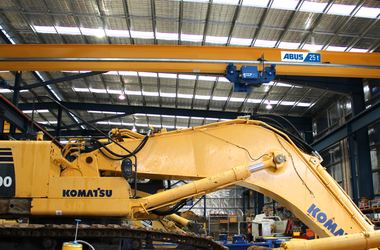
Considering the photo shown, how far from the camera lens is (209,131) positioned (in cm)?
632

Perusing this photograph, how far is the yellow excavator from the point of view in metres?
5.14

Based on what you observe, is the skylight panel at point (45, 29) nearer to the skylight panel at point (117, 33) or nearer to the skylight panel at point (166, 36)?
the skylight panel at point (117, 33)

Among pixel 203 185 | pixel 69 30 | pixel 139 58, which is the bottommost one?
pixel 203 185

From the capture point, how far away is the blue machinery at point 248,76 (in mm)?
10086

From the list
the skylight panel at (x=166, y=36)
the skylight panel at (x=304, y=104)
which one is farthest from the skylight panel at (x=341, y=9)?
the skylight panel at (x=304, y=104)

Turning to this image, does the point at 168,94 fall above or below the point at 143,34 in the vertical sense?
below

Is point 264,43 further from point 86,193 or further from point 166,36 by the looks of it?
point 86,193

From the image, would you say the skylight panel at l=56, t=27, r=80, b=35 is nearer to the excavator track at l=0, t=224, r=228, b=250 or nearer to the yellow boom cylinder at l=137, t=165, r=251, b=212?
the yellow boom cylinder at l=137, t=165, r=251, b=212

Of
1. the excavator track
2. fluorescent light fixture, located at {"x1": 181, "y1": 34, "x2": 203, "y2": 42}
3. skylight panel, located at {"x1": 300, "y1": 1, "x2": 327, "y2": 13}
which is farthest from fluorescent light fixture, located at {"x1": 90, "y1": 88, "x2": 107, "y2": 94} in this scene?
the excavator track

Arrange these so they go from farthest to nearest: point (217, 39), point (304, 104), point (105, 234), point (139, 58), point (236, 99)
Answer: point (304, 104) < point (236, 99) < point (217, 39) < point (139, 58) < point (105, 234)

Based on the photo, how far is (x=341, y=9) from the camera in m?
13.5

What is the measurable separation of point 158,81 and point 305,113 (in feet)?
36.5

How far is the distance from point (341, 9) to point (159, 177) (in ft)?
36.9

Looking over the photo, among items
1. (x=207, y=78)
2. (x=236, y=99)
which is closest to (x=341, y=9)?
(x=207, y=78)
